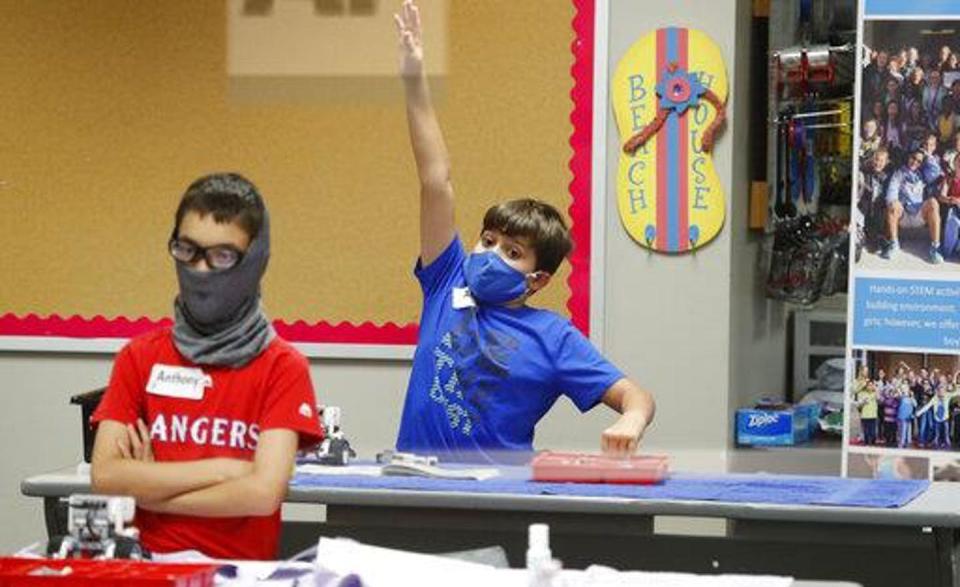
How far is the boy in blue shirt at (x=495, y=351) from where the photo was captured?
4449 mm

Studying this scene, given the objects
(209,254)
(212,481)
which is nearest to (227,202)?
(209,254)

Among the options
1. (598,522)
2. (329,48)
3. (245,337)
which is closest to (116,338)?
(329,48)

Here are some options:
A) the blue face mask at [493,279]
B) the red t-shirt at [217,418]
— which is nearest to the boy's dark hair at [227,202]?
the red t-shirt at [217,418]

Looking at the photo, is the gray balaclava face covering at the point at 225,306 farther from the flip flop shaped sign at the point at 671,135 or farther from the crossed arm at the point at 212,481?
the flip flop shaped sign at the point at 671,135

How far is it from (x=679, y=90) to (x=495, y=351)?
146 cm

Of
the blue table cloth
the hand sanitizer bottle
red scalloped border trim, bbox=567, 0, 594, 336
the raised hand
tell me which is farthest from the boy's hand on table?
red scalloped border trim, bbox=567, 0, 594, 336

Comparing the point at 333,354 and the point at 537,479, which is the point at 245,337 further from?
the point at 333,354

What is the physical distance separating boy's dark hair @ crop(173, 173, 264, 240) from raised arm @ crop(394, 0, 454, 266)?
1.38 m

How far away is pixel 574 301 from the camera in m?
5.70

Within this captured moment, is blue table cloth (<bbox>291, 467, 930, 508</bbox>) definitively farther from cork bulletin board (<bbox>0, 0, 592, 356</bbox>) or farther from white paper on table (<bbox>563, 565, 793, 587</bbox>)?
cork bulletin board (<bbox>0, 0, 592, 356</bbox>)

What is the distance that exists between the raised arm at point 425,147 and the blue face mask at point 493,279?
15cm

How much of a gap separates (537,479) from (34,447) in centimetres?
250

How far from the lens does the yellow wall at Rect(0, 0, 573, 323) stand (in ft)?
18.8

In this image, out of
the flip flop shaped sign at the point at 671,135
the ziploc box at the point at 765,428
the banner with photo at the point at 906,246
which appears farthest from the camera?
the ziploc box at the point at 765,428
